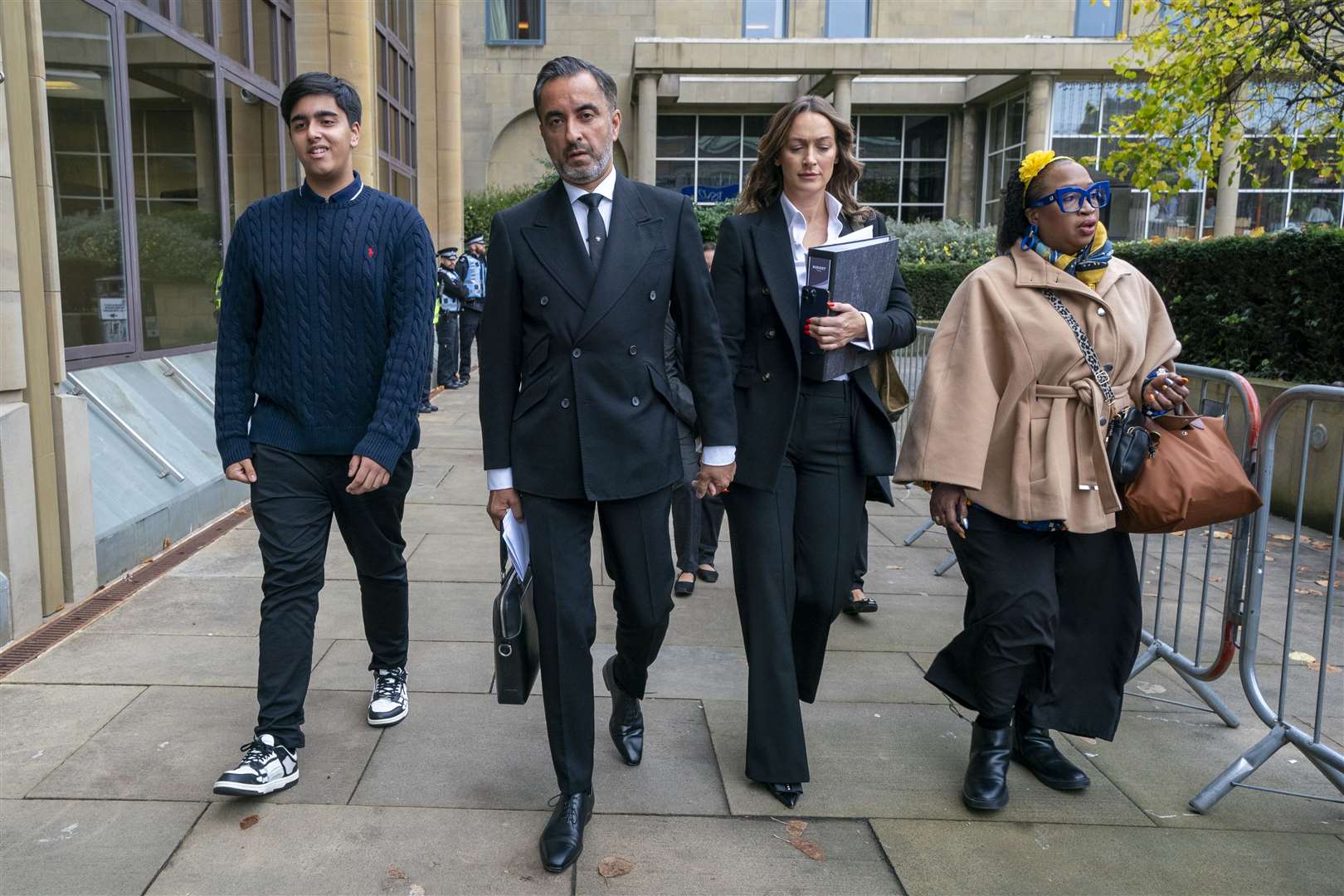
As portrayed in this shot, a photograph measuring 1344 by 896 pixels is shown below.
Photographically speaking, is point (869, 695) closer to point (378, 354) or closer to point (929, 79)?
point (378, 354)

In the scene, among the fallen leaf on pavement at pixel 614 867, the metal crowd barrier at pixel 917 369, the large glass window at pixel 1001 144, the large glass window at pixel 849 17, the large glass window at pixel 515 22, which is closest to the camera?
the fallen leaf on pavement at pixel 614 867

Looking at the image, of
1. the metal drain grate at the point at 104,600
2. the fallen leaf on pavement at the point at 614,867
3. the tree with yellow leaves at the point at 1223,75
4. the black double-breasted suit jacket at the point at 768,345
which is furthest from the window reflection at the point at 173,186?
the tree with yellow leaves at the point at 1223,75

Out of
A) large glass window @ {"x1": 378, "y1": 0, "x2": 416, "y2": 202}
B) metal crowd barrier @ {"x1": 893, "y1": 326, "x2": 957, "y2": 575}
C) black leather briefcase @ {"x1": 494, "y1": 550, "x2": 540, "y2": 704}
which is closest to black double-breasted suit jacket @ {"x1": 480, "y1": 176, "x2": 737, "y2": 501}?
black leather briefcase @ {"x1": 494, "y1": 550, "x2": 540, "y2": 704}

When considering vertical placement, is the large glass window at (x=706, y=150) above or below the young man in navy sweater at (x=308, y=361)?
above

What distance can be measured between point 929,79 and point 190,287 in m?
27.3

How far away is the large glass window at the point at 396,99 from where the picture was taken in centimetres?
1616

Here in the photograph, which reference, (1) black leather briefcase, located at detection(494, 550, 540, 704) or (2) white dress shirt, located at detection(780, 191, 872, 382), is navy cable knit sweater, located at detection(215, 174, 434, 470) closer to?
(1) black leather briefcase, located at detection(494, 550, 540, 704)

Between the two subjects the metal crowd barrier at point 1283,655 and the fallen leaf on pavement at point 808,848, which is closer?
the fallen leaf on pavement at point 808,848

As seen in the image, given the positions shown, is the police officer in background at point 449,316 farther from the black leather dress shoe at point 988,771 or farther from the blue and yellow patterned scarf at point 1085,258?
the black leather dress shoe at point 988,771

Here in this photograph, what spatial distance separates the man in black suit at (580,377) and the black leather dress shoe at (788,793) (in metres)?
0.61

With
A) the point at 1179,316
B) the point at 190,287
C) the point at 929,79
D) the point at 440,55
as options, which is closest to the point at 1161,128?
the point at 1179,316

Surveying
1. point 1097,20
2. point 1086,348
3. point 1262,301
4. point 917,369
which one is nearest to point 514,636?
point 1086,348

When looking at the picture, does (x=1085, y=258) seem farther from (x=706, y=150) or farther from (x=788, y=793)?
(x=706, y=150)

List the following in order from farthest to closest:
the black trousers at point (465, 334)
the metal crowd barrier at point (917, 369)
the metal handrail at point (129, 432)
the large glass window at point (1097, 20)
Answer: the large glass window at point (1097, 20), the black trousers at point (465, 334), the metal crowd barrier at point (917, 369), the metal handrail at point (129, 432)
